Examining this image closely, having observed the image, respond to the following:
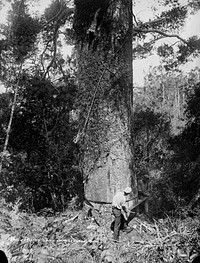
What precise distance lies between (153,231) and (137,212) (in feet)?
2.53

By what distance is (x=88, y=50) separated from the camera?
6.83 meters

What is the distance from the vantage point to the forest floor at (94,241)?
16.8 ft

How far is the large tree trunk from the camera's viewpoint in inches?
258

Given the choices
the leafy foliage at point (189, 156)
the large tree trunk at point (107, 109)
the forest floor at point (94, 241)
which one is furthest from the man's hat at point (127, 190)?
the leafy foliage at point (189, 156)

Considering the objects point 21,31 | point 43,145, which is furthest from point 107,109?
point 43,145

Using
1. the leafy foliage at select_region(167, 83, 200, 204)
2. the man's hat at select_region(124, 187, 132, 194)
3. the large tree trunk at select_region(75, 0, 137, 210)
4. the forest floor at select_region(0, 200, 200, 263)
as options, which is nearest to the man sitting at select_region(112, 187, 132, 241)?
the man's hat at select_region(124, 187, 132, 194)

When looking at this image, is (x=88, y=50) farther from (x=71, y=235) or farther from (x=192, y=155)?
(x=192, y=155)

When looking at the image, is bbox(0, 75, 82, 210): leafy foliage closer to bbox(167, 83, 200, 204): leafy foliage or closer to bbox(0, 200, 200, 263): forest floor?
bbox(167, 83, 200, 204): leafy foliage

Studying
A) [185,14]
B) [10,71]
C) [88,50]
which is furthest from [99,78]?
[185,14]

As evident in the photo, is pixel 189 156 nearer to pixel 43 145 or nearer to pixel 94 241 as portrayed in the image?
pixel 43 145

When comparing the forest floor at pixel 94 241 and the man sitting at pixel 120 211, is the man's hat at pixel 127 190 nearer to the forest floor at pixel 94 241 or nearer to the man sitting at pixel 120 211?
the man sitting at pixel 120 211

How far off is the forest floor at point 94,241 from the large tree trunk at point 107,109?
0.60 meters

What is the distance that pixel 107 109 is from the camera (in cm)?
665

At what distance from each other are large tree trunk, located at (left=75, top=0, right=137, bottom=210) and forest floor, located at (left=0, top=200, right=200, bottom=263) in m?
0.60
